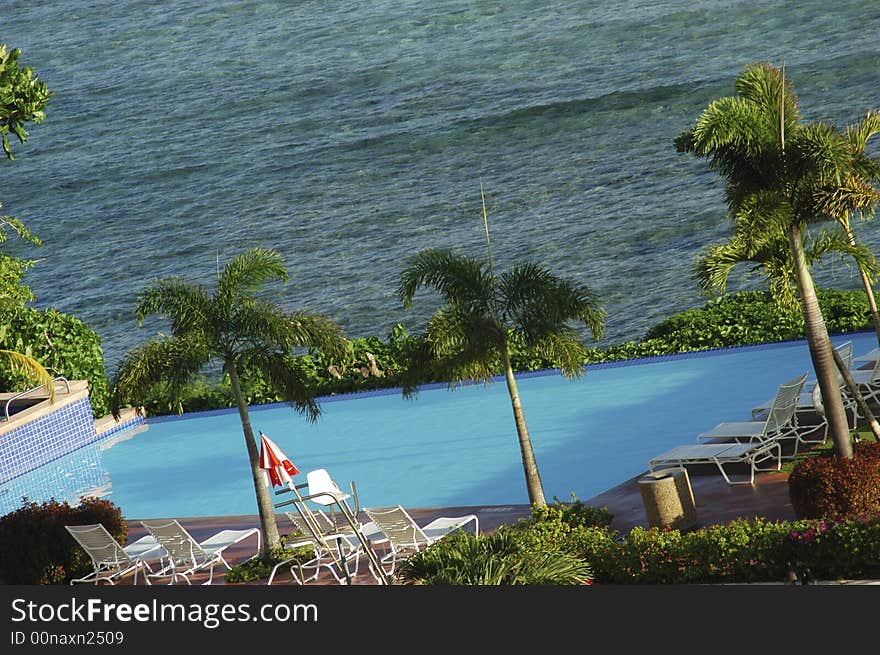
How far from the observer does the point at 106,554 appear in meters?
11.1

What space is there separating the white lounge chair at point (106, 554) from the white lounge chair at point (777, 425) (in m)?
5.98

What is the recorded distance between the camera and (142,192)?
5394 centimetres

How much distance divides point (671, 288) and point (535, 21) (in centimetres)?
2688

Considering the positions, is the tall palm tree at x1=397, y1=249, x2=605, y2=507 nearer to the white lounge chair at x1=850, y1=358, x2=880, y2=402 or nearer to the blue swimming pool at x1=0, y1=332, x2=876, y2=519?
the blue swimming pool at x1=0, y1=332, x2=876, y2=519

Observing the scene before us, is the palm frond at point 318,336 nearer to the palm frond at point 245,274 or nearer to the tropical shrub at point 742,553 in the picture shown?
the palm frond at point 245,274

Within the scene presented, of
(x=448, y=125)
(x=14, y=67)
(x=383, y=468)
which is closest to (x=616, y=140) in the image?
(x=448, y=125)

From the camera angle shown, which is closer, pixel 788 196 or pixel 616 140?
pixel 788 196

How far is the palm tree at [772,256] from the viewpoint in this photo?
10430mm

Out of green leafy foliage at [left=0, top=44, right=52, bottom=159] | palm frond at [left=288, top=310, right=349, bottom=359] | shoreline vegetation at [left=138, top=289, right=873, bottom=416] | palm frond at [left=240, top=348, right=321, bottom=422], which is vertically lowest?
shoreline vegetation at [left=138, top=289, right=873, bottom=416]

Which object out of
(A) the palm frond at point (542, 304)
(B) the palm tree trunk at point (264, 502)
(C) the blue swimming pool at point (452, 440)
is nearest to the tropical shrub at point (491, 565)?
(B) the palm tree trunk at point (264, 502)

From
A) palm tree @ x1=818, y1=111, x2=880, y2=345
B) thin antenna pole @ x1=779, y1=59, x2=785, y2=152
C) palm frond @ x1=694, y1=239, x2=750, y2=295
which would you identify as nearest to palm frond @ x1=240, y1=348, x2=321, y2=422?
palm frond @ x1=694, y1=239, x2=750, y2=295

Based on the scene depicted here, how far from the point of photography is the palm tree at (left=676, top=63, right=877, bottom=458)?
1020cm

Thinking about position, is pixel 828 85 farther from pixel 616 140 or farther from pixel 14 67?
pixel 14 67

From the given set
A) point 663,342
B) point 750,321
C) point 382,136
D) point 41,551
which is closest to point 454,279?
point 41,551
